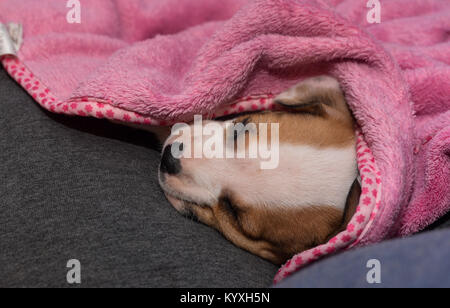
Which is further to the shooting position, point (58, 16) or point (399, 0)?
point (399, 0)

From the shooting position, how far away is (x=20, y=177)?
0.95 meters

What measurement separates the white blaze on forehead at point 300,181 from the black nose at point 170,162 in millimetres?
125

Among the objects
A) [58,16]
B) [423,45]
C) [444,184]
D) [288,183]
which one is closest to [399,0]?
[423,45]

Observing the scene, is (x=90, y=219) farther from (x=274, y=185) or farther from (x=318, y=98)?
(x=318, y=98)

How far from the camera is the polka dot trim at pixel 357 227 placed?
2.98 ft

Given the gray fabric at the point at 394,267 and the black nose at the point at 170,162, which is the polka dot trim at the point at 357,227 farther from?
the black nose at the point at 170,162

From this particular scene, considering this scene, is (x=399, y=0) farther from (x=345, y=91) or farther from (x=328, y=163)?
(x=328, y=163)

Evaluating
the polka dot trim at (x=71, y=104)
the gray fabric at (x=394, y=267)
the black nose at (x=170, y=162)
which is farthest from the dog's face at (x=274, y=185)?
the gray fabric at (x=394, y=267)

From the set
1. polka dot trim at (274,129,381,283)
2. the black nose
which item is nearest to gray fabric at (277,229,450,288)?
polka dot trim at (274,129,381,283)

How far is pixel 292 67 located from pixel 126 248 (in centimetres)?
63

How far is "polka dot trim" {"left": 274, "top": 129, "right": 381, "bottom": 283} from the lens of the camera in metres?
0.91

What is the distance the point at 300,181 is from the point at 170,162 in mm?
310

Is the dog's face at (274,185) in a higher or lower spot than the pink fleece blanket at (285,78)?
lower

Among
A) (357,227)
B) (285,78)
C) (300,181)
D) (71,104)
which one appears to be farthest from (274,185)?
(71,104)
